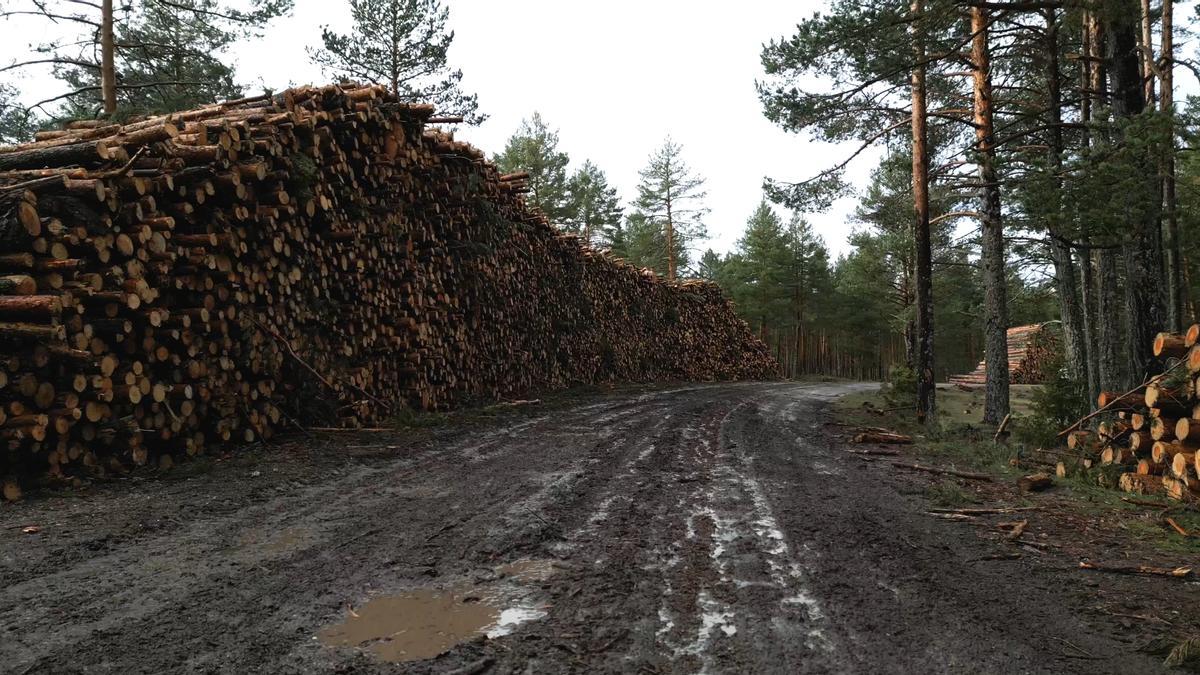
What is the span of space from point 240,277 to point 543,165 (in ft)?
95.6

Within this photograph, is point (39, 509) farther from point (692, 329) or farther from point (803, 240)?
point (803, 240)

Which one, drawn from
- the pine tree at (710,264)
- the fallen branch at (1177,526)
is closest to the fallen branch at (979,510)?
the fallen branch at (1177,526)

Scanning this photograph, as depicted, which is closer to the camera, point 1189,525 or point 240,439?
point 1189,525

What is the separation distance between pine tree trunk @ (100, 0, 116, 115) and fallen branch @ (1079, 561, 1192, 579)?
16198 millimetres

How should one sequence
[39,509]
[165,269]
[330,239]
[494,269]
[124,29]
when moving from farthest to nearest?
[124,29]
[494,269]
[330,239]
[165,269]
[39,509]

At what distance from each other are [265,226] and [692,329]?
20680mm

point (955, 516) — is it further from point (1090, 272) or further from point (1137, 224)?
point (1090, 272)

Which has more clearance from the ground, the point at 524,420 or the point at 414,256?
the point at 414,256

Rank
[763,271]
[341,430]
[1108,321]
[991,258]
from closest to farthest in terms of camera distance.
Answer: [341,430] < [1108,321] < [991,258] < [763,271]

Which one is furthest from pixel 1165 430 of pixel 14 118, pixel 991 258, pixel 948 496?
Result: pixel 14 118

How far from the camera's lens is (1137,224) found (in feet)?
22.7

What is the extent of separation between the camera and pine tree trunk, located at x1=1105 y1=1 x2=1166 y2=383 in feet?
22.4

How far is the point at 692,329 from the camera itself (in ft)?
84.9

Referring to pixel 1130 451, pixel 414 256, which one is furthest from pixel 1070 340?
pixel 414 256
